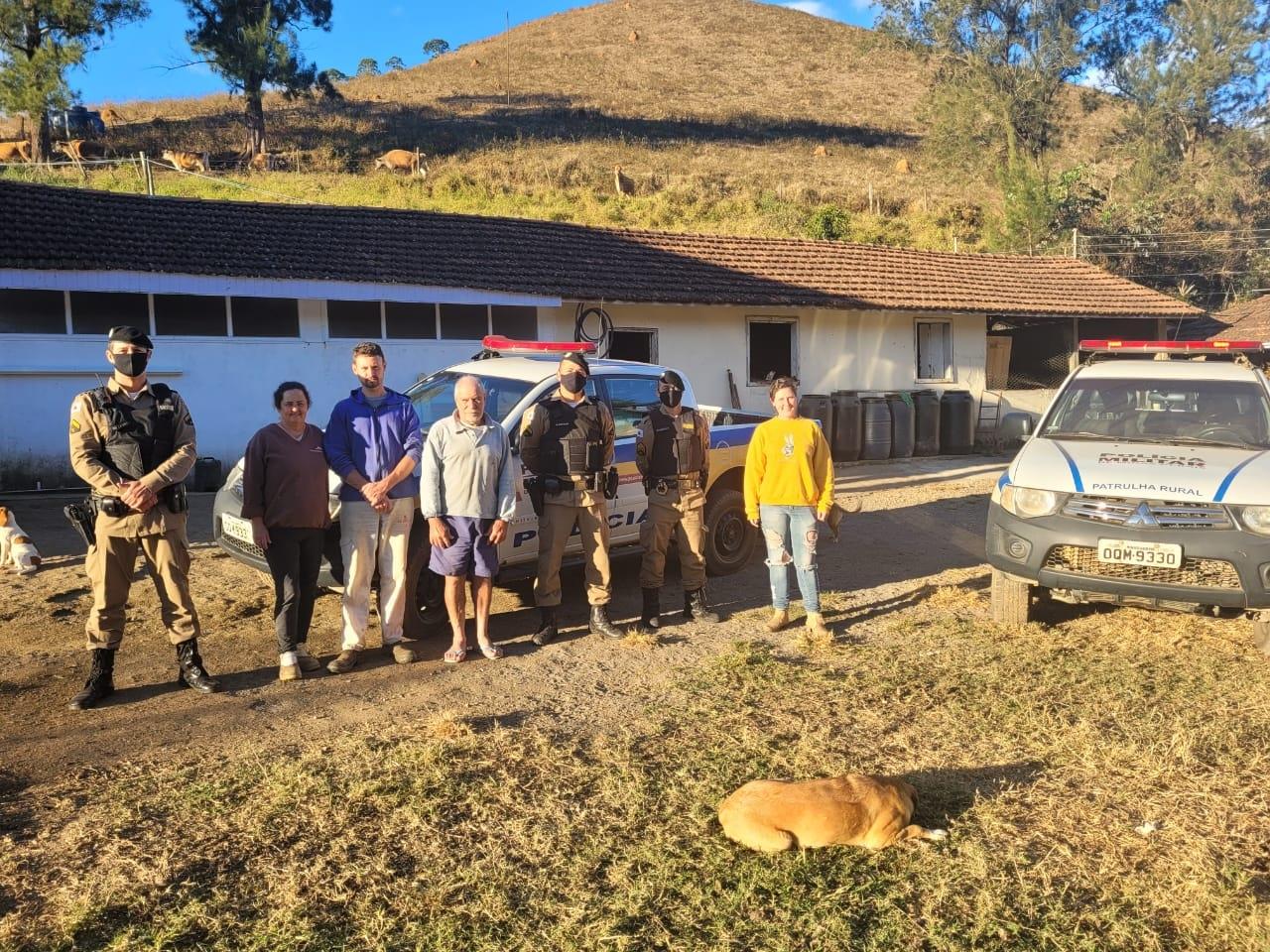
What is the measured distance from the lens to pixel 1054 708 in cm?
493

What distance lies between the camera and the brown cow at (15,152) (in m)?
32.8

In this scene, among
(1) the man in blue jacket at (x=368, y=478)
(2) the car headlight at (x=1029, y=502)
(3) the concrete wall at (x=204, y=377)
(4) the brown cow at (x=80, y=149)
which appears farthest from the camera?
(4) the brown cow at (x=80, y=149)

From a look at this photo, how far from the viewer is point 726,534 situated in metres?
8.09

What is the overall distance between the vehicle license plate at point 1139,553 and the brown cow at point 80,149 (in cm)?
3262

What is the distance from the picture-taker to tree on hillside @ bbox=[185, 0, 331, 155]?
117 feet

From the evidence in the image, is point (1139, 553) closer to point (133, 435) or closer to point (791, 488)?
point (791, 488)

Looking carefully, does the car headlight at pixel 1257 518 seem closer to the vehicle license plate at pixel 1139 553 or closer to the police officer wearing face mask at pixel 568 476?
the vehicle license plate at pixel 1139 553

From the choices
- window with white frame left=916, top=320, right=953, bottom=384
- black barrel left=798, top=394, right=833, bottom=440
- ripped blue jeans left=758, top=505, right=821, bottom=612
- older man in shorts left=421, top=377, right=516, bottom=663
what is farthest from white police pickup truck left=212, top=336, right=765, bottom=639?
window with white frame left=916, top=320, right=953, bottom=384

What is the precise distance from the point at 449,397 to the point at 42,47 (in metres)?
33.5

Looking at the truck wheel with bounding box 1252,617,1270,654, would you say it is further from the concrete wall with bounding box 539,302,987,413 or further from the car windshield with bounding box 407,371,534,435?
the concrete wall with bounding box 539,302,987,413

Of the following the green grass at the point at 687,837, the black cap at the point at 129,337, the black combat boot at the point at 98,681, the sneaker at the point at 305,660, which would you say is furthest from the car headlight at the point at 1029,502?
the black combat boot at the point at 98,681

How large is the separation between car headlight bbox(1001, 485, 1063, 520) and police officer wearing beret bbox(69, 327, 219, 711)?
4706 mm

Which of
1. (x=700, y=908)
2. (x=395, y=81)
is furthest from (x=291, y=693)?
(x=395, y=81)

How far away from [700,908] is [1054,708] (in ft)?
8.61
